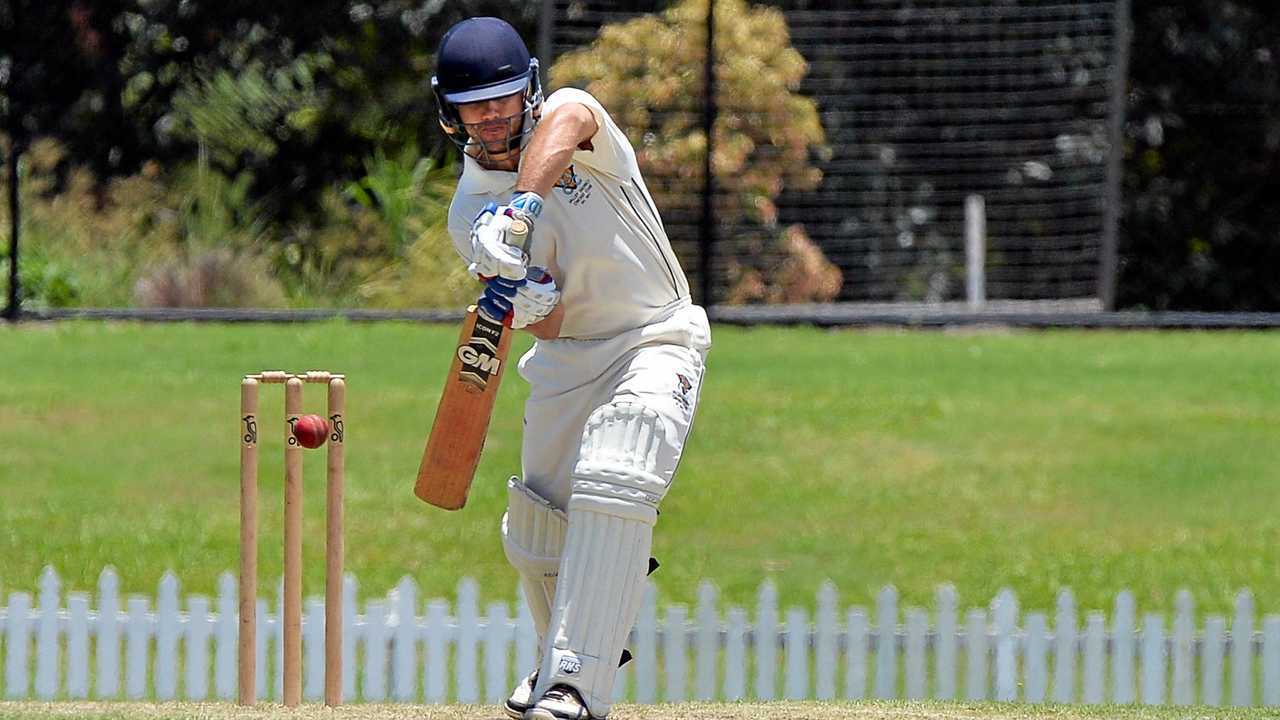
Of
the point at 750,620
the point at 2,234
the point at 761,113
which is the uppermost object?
the point at 761,113

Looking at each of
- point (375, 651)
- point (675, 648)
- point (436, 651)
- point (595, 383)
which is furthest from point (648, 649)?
point (595, 383)

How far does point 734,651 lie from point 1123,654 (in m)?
1.29

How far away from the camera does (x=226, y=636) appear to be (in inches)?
285

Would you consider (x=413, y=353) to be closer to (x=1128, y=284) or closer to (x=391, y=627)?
(x=391, y=627)

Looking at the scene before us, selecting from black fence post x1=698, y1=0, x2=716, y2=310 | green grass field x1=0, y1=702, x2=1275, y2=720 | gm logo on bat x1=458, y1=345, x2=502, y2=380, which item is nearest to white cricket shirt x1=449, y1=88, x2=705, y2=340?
gm logo on bat x1=458, y1=345, x2=502, y2=380

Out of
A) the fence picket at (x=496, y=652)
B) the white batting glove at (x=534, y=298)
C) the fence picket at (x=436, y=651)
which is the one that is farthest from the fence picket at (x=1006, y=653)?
the white batting glove at (x=534, y=298)

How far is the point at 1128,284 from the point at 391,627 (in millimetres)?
12960

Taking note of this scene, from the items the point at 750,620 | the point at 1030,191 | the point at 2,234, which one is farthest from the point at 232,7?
the point at 750,620

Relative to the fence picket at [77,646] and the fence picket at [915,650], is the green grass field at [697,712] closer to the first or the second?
the fence picket at [915,650]

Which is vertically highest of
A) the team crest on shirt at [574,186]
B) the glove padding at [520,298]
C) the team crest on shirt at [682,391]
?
the team crest on shirt at [574,186]

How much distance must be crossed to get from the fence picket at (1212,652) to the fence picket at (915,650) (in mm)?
911

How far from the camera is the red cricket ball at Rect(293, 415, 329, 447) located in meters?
5.15

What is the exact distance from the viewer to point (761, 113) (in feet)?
48.2

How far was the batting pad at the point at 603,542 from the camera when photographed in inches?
179
